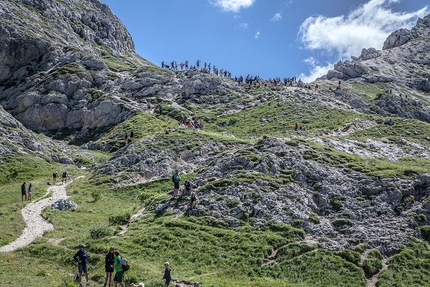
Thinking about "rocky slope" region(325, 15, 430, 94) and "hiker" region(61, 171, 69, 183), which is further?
"rocky slope" region(325, 15, 430, 94)

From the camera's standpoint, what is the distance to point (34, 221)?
38.5 m

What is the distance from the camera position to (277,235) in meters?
32.1

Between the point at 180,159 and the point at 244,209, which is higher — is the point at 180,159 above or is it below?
above

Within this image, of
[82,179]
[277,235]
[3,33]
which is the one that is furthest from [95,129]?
[277,235]

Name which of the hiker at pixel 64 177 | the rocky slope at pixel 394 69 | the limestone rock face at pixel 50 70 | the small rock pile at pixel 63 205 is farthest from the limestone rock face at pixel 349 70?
the small rock pile at pixel 63 205

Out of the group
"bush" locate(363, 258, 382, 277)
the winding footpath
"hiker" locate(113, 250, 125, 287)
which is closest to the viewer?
"hiker" locate(113, 250, 125, 287)

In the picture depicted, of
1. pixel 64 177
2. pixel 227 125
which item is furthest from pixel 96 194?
pixel 227 125

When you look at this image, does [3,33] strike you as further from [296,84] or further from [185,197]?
[185,197]

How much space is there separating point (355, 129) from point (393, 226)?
153ft

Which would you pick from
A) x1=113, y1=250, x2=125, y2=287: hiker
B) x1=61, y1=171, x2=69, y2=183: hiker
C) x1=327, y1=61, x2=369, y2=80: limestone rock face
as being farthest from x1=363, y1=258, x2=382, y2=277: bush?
x1=327, y1=61, x2=369, y2=80: limestone rock face

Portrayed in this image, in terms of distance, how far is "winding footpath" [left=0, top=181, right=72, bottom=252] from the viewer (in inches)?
1228

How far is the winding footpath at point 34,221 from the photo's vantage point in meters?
31.2

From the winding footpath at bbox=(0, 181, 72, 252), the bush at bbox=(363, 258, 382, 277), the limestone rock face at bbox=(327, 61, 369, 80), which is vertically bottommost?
the winding footpath at bbox=(0, 181, 72, 252)

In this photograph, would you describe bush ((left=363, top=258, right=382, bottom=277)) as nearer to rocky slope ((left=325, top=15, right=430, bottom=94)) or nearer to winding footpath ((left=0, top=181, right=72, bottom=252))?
winding footpath ((left=0, top=181, right=72, bottom=252))
